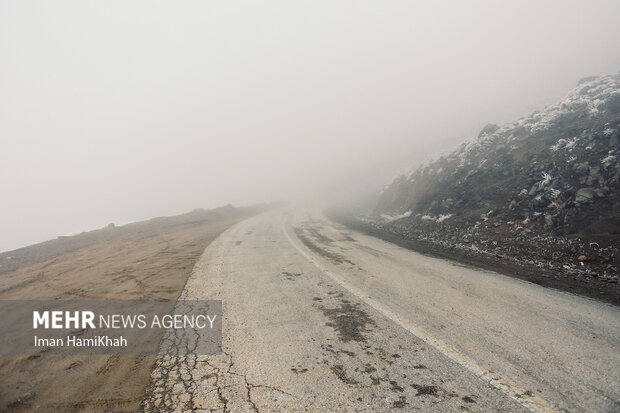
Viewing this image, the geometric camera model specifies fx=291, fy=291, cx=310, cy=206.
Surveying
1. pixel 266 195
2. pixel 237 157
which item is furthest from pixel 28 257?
pixel 237 157

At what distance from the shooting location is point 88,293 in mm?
6891

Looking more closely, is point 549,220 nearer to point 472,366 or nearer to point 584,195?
point 584,195

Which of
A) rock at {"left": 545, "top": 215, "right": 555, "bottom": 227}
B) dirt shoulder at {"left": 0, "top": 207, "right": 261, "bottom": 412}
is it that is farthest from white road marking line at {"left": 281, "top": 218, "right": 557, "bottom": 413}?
rock at {"left": 545, "top": 215, "right": 555, "bottom": 227}

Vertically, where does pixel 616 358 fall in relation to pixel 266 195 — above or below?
below

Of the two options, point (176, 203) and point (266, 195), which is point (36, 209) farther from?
point (266, 195)

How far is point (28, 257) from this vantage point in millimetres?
13930

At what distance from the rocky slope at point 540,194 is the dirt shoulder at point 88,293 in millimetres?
9516

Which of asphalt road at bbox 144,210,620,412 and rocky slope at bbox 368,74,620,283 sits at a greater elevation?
rocky slope at bbox 368,74,620,283

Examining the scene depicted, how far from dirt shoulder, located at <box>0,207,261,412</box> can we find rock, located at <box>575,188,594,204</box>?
1245 centimetres

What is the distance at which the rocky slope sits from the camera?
8445 mm

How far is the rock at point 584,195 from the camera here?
9438mm

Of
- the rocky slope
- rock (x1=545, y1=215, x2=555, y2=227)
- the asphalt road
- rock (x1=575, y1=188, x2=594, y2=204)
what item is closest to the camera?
the asphalt road

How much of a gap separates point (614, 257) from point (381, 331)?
726cm

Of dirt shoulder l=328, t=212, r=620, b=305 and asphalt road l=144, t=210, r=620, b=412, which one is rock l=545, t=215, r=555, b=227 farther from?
asphalt road l=144, t=210, r=620, b=412
